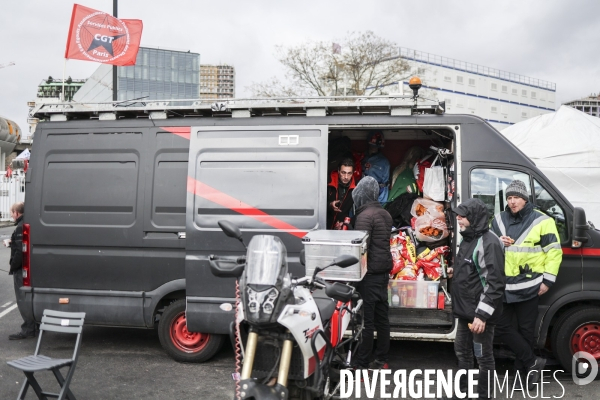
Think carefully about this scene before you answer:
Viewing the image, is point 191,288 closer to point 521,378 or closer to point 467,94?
point 521,378

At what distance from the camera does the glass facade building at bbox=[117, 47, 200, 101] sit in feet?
122

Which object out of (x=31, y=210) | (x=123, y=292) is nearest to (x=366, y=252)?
(x=123, y=292)

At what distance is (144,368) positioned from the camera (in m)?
5.89

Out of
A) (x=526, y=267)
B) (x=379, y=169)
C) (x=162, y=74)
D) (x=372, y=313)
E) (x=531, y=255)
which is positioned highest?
(x=162, y=74)

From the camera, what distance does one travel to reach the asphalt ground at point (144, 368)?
520cm

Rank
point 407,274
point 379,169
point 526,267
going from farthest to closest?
point 379,169 → point 407,274 → point 526,267

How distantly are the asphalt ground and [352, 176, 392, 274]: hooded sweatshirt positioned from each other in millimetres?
1234

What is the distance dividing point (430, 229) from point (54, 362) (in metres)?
4.35

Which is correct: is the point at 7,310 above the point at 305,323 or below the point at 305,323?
below

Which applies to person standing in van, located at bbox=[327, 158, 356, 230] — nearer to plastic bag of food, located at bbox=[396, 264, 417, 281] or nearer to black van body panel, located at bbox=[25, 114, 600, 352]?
plastic bag of food, located at bbox=[396, 264, 417, 281]

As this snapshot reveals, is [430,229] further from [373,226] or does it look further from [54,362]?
[54,362]

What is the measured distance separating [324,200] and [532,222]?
2.02m

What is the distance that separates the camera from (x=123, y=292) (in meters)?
5.98

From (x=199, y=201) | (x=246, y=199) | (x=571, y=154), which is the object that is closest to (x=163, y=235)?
(x=199, y=201)
